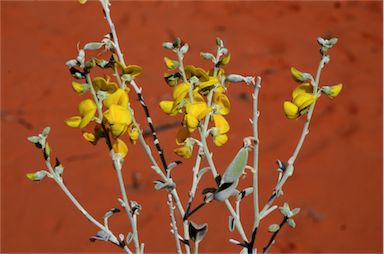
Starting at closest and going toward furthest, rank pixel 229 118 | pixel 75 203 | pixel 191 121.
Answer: pixel 191 121
pixel 75 203
pixel 229 118

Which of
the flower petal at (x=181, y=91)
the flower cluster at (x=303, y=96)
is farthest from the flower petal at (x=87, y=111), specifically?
the flower cluster at (x=303, y=96)

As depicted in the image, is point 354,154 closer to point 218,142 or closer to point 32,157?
point 32,157

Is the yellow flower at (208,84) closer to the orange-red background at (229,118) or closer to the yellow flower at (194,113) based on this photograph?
the yellow flower at (194,113)

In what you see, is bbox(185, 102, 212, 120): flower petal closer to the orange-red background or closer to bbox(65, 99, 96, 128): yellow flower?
bbox(65, 99, 96, 128): yellow flower

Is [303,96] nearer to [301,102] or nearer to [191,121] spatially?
[301,102]

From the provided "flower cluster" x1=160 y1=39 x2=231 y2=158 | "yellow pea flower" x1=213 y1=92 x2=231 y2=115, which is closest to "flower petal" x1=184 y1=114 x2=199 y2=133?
"flower cluster" x1=160 y1=39 x2=231 y2=158

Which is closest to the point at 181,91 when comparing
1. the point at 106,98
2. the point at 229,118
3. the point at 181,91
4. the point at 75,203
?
the point at 181,91
